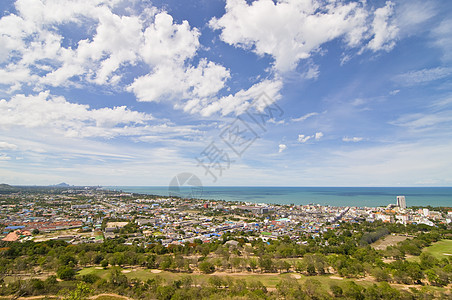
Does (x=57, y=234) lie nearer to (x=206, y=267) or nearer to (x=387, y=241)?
(x=206, y=267)

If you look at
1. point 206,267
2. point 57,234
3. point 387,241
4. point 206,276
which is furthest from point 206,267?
point 57,234

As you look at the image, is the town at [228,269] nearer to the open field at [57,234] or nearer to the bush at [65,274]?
the bush at [65,274]

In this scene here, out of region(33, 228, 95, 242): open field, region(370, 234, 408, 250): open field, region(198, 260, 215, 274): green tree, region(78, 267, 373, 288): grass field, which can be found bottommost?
region(33, 228, 95, 242): open field

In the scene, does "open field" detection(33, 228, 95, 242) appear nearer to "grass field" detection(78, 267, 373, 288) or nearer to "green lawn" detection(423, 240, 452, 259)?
"grass field" detection(78, 267, 373, 288)

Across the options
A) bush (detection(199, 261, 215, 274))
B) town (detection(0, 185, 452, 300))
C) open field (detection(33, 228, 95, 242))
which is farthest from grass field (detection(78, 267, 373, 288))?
open field (detection(33, 228, 95, 242))

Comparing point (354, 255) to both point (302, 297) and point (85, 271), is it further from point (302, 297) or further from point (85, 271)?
point (85, 271)

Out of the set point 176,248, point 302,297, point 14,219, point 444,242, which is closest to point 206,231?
point 176,248
